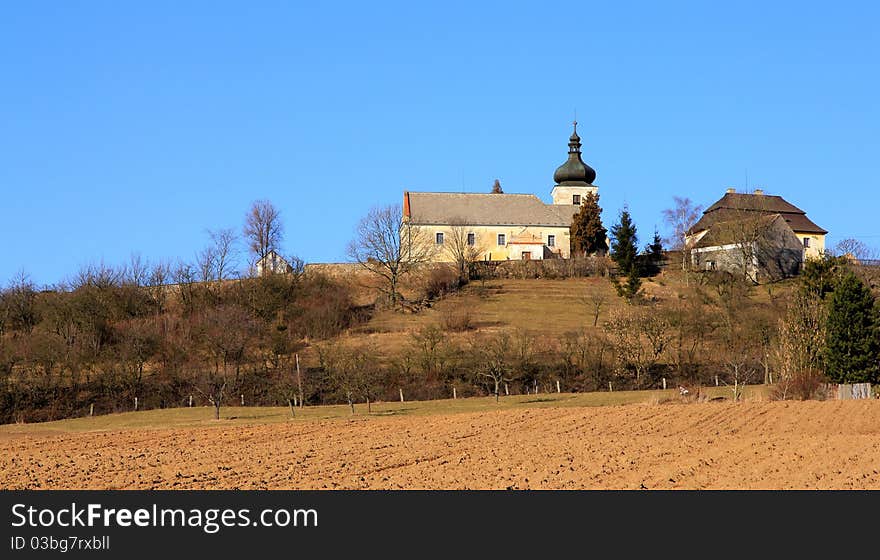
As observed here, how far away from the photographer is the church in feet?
289

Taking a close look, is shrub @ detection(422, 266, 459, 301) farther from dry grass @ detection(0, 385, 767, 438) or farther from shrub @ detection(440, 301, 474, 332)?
dry grass @ detection(0, 385, 767, 438)

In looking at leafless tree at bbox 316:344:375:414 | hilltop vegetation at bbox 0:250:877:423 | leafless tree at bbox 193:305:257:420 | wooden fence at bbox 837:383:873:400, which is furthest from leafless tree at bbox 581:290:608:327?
wooden fence at bbox 837:383:873:400

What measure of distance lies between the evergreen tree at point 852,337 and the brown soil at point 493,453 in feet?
22.4

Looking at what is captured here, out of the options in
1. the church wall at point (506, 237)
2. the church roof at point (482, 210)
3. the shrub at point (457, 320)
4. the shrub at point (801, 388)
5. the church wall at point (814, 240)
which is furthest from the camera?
the church roof at point (482, 210)

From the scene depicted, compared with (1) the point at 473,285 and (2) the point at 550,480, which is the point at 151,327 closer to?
(1) the point at 473,285

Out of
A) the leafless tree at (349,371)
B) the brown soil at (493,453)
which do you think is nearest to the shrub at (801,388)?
the brown soil at (493,453)

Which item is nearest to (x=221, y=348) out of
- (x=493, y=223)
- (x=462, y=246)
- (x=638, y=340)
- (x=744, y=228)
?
(x=638, y=340)

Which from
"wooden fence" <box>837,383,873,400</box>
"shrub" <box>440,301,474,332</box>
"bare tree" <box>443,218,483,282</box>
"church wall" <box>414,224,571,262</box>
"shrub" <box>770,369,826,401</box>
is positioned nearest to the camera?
"wooden fence" <box>837,383,873,400</box>

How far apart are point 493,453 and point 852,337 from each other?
26.4m

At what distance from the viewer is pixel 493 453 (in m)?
25.2

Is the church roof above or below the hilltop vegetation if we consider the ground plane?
above

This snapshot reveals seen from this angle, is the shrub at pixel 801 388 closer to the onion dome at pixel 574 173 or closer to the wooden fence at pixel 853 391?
the wooden fence at pixel 853 391

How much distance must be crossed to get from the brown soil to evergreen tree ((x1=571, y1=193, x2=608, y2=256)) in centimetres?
4970

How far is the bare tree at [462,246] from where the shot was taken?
83.2m
